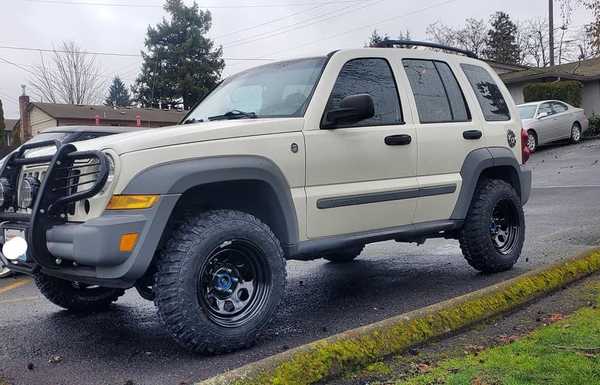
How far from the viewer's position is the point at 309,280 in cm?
621

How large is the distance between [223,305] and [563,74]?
87.0 feet

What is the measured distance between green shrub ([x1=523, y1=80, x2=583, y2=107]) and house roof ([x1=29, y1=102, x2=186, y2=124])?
76.5 ft

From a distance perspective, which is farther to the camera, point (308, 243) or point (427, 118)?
point (427, 118)

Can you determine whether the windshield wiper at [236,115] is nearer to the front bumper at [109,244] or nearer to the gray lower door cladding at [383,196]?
the gray lower door cladding at [383,196]

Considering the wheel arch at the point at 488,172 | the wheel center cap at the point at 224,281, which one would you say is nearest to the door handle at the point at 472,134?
the wheel arch at the point at 488,172

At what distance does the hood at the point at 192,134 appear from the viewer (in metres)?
3.68

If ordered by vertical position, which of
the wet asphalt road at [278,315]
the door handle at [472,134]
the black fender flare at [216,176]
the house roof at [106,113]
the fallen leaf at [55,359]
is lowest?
the wet asphalt road at [278,315]

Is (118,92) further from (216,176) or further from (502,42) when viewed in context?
(216,176)

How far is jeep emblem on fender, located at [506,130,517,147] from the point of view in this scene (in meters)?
6.06

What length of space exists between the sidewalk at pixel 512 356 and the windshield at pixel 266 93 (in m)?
1.81

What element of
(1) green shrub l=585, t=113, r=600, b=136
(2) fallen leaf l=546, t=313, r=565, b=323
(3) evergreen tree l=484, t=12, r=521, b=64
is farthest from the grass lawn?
(3) evergreen tree l=484, t=12, r=521, b=64

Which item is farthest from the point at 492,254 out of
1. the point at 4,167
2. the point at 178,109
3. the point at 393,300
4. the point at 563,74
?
the point at 178,109

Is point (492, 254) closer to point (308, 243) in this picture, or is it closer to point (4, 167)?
point (308, 243)

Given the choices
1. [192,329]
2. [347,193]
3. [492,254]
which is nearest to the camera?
[192,329]
